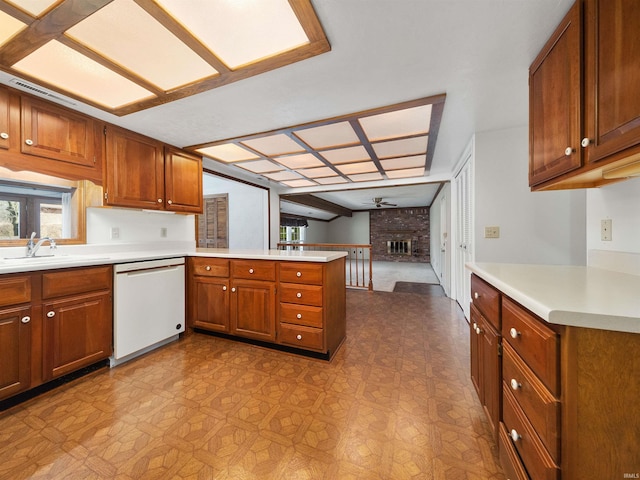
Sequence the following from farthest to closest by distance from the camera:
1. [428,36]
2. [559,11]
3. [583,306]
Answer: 1. [428,36]
2. [559,11]
3. [583,306]

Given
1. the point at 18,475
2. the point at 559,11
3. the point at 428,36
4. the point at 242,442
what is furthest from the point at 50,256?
the point at 559,11

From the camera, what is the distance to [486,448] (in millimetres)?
1261

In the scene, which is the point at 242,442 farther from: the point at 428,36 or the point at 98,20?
the point at 428,36

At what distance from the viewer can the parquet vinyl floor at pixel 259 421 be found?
116 centimetres

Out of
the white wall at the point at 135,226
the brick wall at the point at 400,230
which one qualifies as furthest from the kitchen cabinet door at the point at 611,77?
the brick wall at the point at 400,230

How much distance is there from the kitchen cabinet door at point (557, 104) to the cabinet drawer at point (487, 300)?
685mm

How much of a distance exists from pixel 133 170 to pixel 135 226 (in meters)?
0.64

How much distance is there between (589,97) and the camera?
3.48ft

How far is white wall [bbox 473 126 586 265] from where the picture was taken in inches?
93.3

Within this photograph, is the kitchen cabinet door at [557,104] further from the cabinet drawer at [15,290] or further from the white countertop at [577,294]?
the cabinet drawer at [15,290]

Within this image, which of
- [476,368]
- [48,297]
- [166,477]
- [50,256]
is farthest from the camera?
[50,256]

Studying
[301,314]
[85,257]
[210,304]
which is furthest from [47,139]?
[301,314]

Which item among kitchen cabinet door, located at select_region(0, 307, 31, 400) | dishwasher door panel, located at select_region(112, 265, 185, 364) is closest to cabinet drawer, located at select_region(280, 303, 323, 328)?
dishwasher door panel, located at select_region(112, 265, 185, 364)

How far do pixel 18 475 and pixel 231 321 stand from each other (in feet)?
4.82
